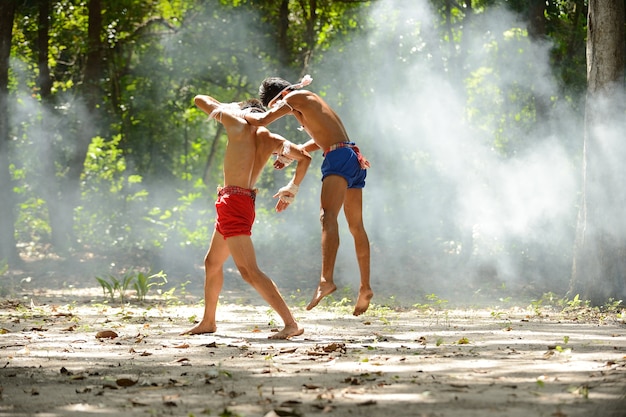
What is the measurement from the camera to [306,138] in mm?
16219

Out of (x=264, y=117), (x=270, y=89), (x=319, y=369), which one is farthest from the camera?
(x=270, y=89)

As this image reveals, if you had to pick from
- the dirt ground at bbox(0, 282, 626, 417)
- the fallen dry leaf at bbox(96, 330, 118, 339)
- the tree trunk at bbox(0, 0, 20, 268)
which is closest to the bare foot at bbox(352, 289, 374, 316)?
the dirt ground at bbox(0, 282, 626, 417)

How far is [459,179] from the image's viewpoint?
16406 millimetres

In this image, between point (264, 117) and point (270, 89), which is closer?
point (264, 117)

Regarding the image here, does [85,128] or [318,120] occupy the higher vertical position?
[85,128]

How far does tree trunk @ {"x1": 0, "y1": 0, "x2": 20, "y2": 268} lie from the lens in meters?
14.6

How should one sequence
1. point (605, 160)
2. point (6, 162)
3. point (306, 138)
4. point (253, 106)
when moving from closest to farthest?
1. point (253, 106)
2. point (605, 160)
3. point (6, 162)
4. point (306, 138)

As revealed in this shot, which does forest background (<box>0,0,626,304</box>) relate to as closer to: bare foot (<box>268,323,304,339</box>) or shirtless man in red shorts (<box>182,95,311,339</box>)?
shirtless man in red shorts (<box>182,95,311,339</box>)

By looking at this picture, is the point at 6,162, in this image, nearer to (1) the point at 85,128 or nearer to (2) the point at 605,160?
(1) the point at 85,128

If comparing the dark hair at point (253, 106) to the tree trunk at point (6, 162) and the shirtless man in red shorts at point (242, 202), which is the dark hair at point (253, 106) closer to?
the shirtless man in red shorts at point (242, 202)

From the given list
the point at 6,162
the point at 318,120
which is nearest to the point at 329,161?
the point at 318,120

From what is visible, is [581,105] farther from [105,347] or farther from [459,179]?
[105,347]

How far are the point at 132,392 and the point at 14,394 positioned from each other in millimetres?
586

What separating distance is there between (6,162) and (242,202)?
9.82 metres
